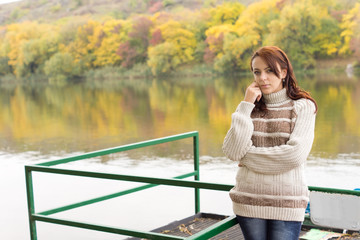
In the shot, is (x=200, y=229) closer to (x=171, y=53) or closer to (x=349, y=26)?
(x=349, y=26)

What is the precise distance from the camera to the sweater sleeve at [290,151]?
79.0 inches

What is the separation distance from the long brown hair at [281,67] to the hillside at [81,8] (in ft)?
189

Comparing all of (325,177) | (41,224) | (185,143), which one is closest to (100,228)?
(41,224)

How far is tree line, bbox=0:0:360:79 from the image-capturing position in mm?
42438

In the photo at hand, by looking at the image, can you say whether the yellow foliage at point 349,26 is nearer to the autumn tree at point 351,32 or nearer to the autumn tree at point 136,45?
the autumn tree at point 351,32

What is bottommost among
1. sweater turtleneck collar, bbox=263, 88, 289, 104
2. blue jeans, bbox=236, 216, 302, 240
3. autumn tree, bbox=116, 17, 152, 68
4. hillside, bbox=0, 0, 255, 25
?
blue jeans, bbox=236, 216, 302, 240

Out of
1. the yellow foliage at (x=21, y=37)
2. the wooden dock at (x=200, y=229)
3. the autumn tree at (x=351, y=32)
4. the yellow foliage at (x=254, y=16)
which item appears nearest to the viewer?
the wooden dock at (x=200, y=229)

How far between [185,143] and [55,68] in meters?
41.9

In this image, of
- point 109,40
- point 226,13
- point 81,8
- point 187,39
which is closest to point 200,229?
point 187,39

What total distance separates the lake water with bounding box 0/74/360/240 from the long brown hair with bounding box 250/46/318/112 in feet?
13.5

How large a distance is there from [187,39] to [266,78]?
48.6 metres

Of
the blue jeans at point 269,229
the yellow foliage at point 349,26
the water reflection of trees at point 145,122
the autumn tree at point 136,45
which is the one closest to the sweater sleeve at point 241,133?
the blue jeans at point 269,229

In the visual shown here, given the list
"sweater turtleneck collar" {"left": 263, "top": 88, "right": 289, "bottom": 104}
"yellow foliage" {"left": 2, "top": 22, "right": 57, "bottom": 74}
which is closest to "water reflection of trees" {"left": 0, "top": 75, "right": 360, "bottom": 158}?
"sweater turtleneck collar" {"left": 263, "top": 88, "right": 289, "bottom": 104}

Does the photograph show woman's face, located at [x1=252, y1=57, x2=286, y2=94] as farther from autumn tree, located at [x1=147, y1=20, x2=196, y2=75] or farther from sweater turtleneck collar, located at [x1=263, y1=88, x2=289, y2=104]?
autumn tree, located at [x1=147, y1=20, x2=196, y2=75]
